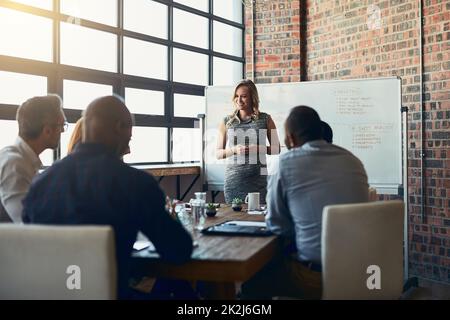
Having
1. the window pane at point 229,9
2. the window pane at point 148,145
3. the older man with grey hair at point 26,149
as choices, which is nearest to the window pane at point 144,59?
the window pane at point 148,145

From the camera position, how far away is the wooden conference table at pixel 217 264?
1.55m

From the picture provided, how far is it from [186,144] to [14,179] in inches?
130

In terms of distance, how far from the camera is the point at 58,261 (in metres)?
1.41

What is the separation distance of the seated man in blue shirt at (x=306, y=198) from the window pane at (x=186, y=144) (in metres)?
3.01

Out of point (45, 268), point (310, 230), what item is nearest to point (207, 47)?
point (310, 230)

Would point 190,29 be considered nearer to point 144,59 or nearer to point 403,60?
point 144,59

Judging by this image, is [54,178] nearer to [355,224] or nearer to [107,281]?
[107,281]

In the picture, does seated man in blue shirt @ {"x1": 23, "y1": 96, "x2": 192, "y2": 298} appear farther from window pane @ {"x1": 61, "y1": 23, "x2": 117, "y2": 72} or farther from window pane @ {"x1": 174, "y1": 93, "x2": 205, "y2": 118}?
window pane @ {"x1": 174, "y1": 93, "x2": 205, "y2": 118}

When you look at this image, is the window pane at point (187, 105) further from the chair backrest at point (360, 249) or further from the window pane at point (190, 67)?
the chair backrest at point (360, 249)

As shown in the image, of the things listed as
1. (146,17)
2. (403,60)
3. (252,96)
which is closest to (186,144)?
(146,17)

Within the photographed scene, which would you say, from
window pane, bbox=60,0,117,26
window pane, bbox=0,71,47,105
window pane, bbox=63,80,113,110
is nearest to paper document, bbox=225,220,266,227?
window pane, bbox=63,80,113,110

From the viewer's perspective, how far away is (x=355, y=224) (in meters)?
1.79

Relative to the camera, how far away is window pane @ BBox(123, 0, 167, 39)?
4516 millimetres

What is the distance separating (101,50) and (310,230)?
305 centimetres
